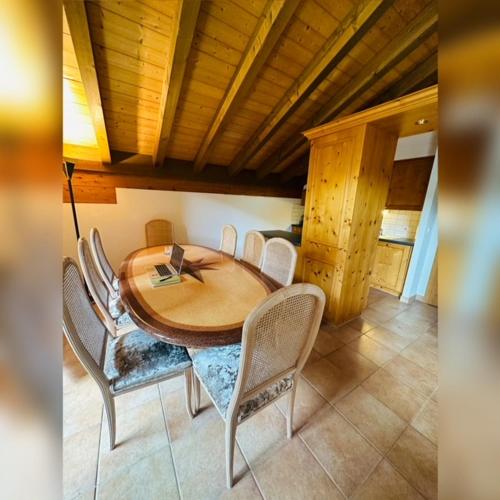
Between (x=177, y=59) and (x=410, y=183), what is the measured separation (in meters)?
3.41

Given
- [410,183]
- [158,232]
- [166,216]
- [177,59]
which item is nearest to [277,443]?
[177,59]

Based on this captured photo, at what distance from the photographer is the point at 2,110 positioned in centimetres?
16

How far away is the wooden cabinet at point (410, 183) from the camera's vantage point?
313cm

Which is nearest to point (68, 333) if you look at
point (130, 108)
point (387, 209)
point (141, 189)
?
point (130, 108)

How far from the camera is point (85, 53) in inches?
65.1

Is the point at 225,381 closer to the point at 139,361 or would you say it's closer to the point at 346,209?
the point at 139,361

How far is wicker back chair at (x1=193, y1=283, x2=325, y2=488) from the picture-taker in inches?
35.0

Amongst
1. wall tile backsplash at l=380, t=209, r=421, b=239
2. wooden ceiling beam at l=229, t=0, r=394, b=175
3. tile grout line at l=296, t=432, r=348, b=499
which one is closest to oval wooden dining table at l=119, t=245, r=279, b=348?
tile grout line at l=296, t=432, r=348, b=499

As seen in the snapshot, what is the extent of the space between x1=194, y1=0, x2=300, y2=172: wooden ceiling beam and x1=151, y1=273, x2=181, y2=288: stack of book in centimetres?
193

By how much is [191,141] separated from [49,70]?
10.8 ft

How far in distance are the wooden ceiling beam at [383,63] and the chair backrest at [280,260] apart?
2.07 meters

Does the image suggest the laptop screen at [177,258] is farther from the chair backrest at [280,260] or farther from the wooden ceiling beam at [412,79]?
the wooden ceiling beam at [412,79]

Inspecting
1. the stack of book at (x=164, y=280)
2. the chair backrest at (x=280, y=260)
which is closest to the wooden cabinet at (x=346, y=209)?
the chair backrest at (x=280, y=260)

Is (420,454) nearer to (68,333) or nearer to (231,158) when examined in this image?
(68,333)
